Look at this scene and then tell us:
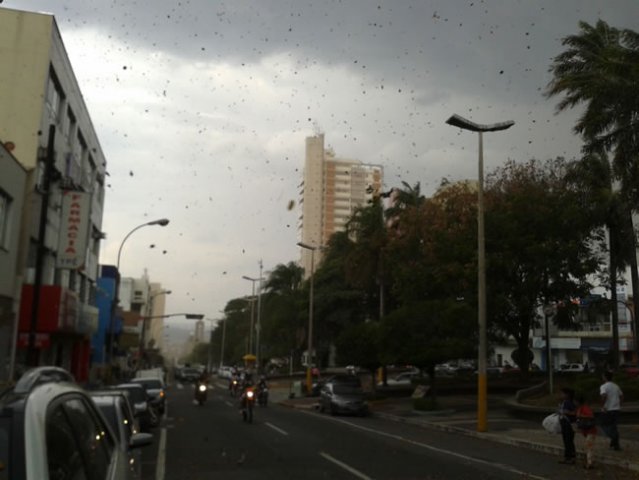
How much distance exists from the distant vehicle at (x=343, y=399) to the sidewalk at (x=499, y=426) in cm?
110

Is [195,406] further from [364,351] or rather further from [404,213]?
[404,213]

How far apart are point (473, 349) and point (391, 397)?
11428 millimetres

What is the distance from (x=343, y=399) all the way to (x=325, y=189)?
2142 inches

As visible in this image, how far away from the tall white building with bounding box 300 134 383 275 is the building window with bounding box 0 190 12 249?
178 feet

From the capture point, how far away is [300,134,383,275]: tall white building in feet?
260

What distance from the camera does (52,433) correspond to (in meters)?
3.12

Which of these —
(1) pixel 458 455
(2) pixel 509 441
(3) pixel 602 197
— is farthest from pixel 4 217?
(3) pixel 602 197

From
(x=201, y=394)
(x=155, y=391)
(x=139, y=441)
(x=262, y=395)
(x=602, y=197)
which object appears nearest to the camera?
(x=139, y=441)

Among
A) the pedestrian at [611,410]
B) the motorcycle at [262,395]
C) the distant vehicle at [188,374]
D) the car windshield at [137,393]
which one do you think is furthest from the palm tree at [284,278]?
the pedestrian at [611,410]

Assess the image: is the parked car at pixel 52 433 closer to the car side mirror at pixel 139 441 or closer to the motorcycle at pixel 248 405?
the car side mirror at pixel 139 441

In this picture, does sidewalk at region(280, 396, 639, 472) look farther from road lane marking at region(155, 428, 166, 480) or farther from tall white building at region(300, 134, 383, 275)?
tall white building at region(300, 134, 383, 275)

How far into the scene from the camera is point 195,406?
107ft

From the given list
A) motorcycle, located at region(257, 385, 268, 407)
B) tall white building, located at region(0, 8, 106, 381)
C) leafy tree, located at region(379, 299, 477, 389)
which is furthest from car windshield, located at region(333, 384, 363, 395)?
tall white building, located at region(0, 8, 106, 381)

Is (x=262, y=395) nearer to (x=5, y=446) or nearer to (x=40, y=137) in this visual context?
(x=40, y=137)
